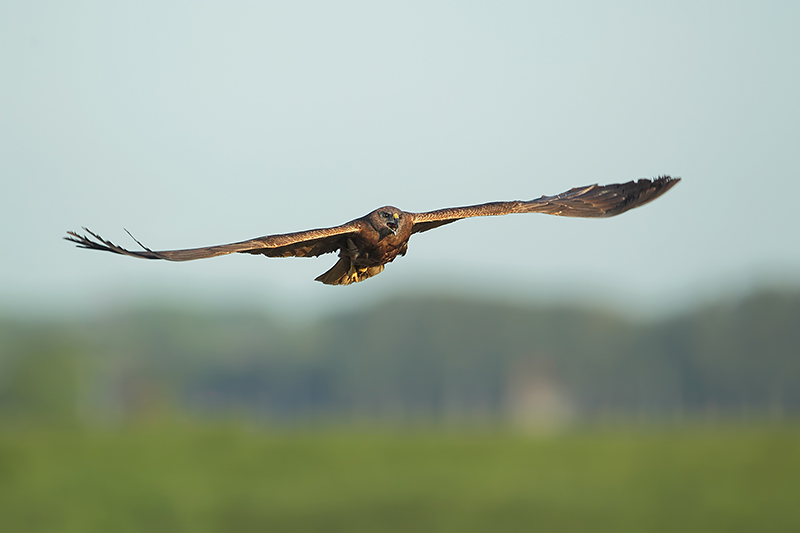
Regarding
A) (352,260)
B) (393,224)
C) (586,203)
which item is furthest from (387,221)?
(586,203)

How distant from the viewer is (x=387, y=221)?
13969 millimetres

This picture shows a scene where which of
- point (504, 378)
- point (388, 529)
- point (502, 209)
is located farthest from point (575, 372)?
point (502, 209)

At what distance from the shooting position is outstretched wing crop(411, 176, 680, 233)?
15484mm

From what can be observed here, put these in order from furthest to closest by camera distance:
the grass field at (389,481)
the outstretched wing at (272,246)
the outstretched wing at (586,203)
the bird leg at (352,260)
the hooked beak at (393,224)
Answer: the grass field at (389,481), the outstretched wing at (586,203), the bird leg at (352,260), the hooked beak at (393,224), the outstretched wing at (272,246)

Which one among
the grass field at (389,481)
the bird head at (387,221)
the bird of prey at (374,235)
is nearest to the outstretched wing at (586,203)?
the bird of prey at (374,235)

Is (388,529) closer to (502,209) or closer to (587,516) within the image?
(587,516)

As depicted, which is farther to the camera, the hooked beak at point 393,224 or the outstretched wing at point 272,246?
the hooked beak at point 393,224

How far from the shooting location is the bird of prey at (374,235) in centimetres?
1283

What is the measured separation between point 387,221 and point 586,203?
414 cm

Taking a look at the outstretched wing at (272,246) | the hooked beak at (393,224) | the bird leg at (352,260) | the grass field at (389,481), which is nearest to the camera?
the outstretched wing at (272,246)

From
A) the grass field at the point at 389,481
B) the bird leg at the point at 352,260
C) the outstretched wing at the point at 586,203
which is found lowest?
the grass field at the point at 389,481

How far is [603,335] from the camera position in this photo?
165000mm

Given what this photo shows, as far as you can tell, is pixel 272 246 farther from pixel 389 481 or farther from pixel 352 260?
pixel 389 481

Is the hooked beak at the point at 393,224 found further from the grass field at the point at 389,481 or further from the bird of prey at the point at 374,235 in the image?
the grass field at the point at 389,481
